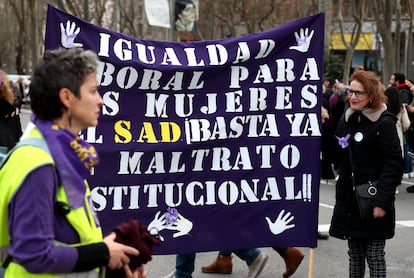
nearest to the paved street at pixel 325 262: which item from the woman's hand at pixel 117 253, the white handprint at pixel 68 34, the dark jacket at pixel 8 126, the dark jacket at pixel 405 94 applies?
the dark jacket at pixel 8 126

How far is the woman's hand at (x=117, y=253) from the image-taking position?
92.4 inches

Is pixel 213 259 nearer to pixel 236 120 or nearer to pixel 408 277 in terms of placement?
pixel 408 277

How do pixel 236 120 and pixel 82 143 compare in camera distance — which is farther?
pixel 236 120

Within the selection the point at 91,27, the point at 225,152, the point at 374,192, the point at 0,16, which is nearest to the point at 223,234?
the point at 225,152

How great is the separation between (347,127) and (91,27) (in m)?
1.82

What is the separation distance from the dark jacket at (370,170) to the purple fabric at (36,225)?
288 cm

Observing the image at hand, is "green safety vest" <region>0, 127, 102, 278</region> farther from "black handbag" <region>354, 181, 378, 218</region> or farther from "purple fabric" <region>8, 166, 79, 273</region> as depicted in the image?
"black handbag" <region>354, 181, 378, 218</region>

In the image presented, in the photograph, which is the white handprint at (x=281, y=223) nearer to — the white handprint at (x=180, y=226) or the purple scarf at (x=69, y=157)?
the white handprint at (x=180, y=226)

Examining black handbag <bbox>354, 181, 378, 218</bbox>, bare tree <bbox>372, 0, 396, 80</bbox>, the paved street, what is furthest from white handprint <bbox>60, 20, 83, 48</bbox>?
bare tree <bbox>372, 0, 396, 80</bbox>

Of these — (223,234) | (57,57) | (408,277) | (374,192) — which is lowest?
(408,277)

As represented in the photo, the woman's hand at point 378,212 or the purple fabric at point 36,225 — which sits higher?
the purple fabric at point 36,225

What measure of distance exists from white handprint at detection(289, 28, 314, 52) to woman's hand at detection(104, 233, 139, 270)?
2776mm

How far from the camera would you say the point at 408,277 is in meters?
6.21

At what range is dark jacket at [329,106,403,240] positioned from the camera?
4652 millimetres
